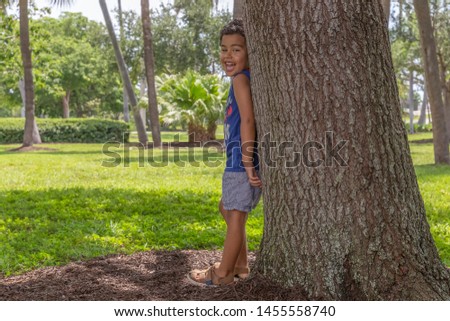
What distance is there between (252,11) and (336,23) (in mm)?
523

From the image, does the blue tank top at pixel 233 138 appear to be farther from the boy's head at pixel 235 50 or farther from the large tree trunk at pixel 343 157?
the large tree trunk at pixel 343 157

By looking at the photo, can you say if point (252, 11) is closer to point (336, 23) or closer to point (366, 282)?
point (336, 23)

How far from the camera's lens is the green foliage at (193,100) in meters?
22.4

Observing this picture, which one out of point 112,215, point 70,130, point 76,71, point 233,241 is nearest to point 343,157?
point 233,241

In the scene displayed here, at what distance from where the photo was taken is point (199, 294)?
3516mm

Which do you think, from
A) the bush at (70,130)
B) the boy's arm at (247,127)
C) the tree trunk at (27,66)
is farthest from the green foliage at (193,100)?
the boy's arm at (247,127)

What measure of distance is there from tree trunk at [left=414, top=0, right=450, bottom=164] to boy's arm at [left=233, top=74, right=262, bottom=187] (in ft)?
31.9

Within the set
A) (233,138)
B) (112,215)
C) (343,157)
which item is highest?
(233,138)

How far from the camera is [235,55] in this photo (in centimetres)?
367

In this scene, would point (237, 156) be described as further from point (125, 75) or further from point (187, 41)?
point (187, 41)

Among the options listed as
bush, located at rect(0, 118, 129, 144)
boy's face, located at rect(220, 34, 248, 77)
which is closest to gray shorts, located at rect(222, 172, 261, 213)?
boy's face, located at rect(220, 34, 248, 77)

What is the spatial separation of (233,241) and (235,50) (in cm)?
126

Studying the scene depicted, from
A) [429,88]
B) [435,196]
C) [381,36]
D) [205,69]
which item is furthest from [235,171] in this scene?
[205,69]

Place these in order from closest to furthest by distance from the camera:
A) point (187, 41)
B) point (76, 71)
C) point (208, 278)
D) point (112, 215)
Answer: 1. point (208, 278)
2. point (112, 215)
3. point (187, 41)
4. point (76, 71)
